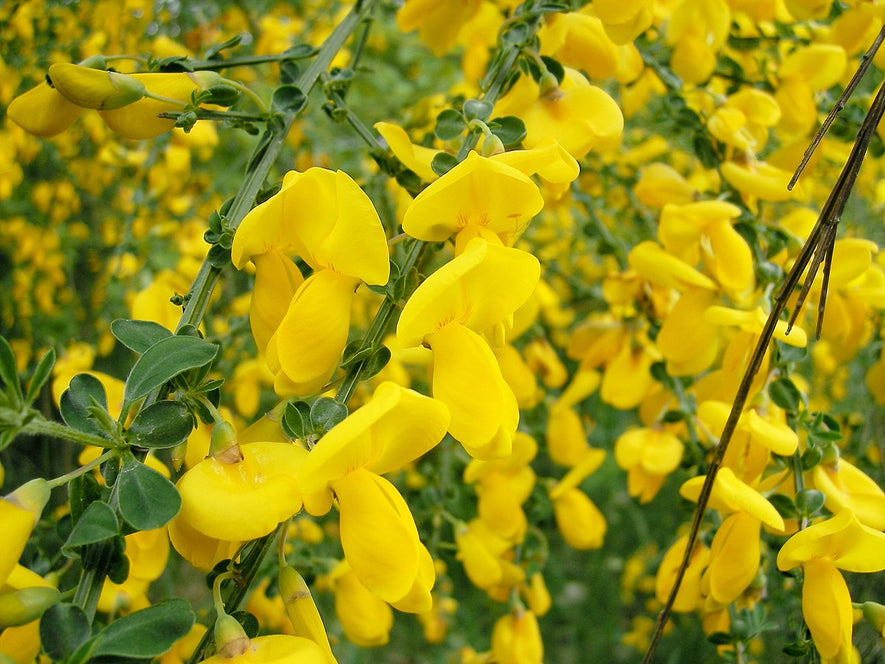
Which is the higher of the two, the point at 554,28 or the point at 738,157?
the point at 554,28

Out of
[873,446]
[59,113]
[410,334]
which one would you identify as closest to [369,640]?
[410,334]

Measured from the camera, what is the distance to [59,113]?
70cm

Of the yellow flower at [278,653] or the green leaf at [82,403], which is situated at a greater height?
the green leaf at [82,403]

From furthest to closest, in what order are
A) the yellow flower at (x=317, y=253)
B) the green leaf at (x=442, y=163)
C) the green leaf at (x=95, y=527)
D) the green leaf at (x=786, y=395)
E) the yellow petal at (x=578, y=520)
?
the yellow petal at (x=578, y=520)
the green leaf at (x=786, y=395)
the green leaf at (x=442, y=163)
the yellow flower at (x=317, y=253)
the green leaf at (x=95, y=527)

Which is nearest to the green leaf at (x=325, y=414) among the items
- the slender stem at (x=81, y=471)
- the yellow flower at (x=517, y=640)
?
the slender stem at (x=81, y=471)

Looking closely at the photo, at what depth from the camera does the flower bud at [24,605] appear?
0.46m

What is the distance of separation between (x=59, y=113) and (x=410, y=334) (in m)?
0.41

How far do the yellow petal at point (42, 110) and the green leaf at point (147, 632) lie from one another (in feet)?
1.49

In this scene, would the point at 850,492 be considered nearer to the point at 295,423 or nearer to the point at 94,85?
the point at 295,423

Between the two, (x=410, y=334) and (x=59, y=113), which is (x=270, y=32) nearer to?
(x=59, y=113)

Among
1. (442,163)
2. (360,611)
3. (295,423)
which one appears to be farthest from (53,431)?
(360,611)

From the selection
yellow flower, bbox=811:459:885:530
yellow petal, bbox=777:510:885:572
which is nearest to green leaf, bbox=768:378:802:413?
yellow flower, bbox=811:459:885:530

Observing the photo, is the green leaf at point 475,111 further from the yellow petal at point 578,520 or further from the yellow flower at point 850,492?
the yellow petal at point 578,520

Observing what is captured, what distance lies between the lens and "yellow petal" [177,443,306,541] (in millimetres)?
472
